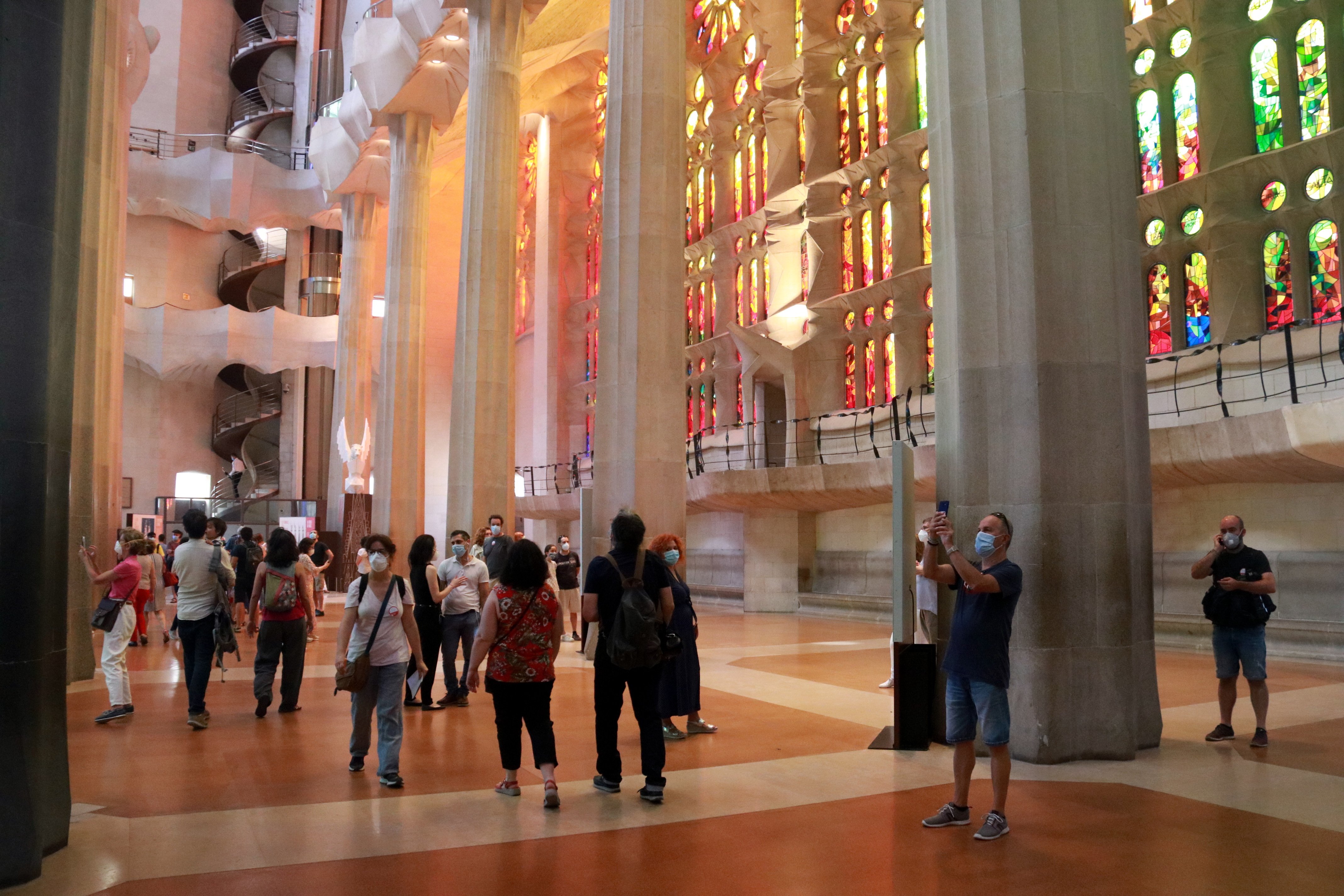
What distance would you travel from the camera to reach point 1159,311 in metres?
18.4

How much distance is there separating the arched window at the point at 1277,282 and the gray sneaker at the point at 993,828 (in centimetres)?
1378

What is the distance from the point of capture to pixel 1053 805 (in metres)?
5.93

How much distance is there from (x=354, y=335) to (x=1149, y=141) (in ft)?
76.9

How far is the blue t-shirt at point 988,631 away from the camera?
522 cm

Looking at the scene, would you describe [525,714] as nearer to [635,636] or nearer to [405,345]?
[635,636]

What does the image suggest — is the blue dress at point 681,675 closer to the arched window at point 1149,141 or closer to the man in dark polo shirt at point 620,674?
the man in dark polo shirt at point 620,674

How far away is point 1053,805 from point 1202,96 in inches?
602

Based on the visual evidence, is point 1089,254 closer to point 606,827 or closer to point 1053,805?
point 1053,805

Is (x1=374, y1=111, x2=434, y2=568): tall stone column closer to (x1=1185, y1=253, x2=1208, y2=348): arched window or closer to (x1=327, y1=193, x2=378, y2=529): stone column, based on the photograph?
(x1=327, y1=193, x2=378, y2=529): stone column

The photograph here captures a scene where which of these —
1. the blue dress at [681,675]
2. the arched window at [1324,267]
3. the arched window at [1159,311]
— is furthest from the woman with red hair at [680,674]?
the arched window at [1159,311]

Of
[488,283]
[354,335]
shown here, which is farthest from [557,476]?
[488,283]

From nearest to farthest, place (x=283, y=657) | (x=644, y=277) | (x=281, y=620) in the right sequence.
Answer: (x=281, y=620)
(x=283, y=657)
(x=644, y=277)

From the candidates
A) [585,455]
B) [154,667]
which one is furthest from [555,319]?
[154,667]

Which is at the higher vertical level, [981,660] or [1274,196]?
[1274,196]
